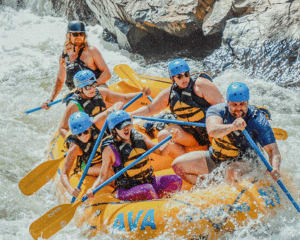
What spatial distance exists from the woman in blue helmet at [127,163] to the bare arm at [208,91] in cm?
74

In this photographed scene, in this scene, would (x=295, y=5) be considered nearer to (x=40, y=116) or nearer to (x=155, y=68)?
(x=155, y=68)

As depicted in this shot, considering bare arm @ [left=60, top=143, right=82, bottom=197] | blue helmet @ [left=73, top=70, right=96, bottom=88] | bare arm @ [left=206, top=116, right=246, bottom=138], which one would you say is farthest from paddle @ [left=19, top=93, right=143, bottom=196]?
bare arm @ [left=206, top=116, right=246, bottom=138]

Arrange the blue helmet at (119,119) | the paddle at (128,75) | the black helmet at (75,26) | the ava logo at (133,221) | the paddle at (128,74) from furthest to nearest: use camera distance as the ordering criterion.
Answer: the paddle at (128,74), the paddle at (128,75), the black helmet at (75,26), the blue helmet at (119,119), the ava logo at (133,221)

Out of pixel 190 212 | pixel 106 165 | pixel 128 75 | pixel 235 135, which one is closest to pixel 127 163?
pixel 106 165

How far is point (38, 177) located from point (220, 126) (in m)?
2.00

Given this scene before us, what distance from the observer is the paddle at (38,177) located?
4.43 meters

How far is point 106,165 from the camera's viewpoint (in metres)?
4.04

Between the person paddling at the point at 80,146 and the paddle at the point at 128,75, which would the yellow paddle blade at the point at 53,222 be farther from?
the paddle at the point at 128,75

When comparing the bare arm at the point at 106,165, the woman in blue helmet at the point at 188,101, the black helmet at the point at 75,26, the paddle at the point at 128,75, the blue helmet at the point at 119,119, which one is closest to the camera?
the blue helmet at the point at 119,119

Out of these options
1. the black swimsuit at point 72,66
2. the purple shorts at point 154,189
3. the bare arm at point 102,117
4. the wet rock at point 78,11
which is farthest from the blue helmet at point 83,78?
the wet rock at point 78,11

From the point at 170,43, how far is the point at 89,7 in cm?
256

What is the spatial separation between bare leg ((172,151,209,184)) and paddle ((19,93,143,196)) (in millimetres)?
1289

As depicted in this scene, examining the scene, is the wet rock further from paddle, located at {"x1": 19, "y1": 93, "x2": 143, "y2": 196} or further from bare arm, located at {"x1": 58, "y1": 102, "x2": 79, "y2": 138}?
paddle, located at {"x1": 19, "y1": 93, "x2": 143, "y2": 196}

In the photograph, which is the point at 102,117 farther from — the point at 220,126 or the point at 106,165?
the point at 220,126
